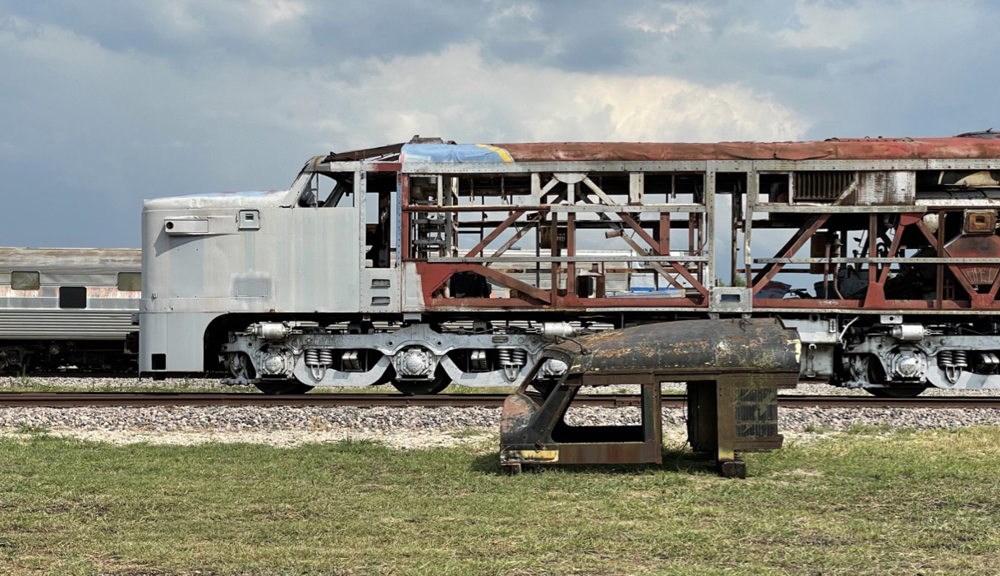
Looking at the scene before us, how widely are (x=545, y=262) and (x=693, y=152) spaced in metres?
2.71

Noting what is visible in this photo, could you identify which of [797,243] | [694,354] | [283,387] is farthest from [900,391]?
[283,387]

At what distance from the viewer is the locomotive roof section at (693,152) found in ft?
46.0

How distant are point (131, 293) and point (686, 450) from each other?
17092mm

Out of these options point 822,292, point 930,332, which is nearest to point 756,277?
point 822,292

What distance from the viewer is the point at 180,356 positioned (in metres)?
14.3

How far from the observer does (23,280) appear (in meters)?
23.0

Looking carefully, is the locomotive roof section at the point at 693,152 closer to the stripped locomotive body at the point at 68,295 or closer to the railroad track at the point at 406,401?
the railroad track at the point at 406,401

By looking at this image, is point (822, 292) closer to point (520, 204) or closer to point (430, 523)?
point (520, 204)

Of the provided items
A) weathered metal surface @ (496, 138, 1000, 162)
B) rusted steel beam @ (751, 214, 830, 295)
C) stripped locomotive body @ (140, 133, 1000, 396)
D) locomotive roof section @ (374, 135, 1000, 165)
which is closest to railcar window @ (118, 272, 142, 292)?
stripped locomotive body @ (140, 133, 1000, 396)

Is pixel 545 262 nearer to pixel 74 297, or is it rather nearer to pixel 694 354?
pixel 694 354

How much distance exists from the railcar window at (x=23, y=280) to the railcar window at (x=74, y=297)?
2.28 ft

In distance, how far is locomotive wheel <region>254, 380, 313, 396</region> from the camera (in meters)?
15.1

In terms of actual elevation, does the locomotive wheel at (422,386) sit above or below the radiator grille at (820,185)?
below

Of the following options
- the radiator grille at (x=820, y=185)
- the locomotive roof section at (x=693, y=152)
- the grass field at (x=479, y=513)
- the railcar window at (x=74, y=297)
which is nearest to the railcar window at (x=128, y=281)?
the railcar window at (x=74, y=297)
